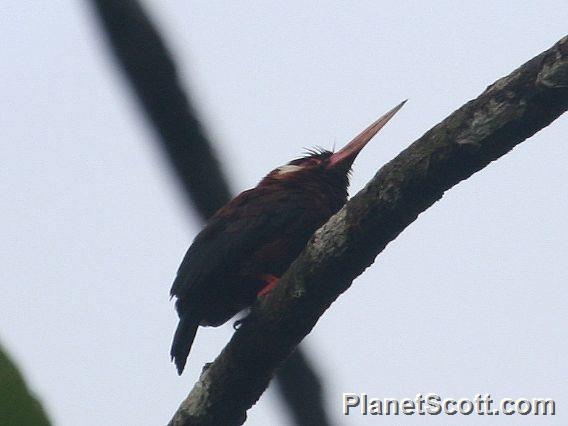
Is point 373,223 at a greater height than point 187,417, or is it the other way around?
point 373,223

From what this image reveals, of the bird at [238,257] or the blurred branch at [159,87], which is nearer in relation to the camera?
the blurred branch at [159,87]

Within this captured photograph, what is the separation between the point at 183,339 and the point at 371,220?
4.39ft

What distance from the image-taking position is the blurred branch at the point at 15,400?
2.72ft

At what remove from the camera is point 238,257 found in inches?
136

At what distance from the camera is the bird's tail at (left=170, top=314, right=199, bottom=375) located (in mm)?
3268

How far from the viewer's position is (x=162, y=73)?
1183 millimetres

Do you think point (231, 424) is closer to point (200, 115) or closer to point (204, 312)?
point (204, 312)

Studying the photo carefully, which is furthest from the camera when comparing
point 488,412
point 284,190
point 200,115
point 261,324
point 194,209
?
point 488,412

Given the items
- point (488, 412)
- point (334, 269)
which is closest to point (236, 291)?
point (334, 269)

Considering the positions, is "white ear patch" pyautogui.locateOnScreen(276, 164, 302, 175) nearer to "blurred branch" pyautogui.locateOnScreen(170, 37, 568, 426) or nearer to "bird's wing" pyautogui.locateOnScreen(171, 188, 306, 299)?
"bird's wing" pyautogui.locateOnScreen(171, 188, 306, 299)

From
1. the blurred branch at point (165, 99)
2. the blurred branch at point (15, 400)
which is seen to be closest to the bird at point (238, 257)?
the blurred branch at point (165, 99)

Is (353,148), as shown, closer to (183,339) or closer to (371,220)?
(183,339)

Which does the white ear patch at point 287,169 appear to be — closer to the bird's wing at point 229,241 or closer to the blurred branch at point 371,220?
the bird's wing at point 229,241

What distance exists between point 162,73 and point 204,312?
7.84 ft
